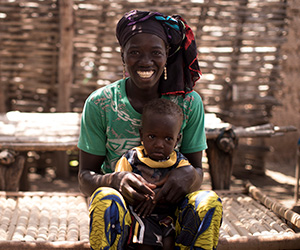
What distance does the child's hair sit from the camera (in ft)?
7.46

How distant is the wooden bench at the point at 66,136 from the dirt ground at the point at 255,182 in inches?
42.5

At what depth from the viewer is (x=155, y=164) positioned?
7.59ft

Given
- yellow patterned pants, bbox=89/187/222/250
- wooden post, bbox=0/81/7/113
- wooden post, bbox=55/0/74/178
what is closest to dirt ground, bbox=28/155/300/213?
wooden post, bbox=55/0/74/178

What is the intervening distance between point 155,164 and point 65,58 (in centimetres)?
353

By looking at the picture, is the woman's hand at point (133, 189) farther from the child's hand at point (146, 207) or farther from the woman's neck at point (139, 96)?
the woman's neck at point (139, 96)

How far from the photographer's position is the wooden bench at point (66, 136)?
12.5 ft

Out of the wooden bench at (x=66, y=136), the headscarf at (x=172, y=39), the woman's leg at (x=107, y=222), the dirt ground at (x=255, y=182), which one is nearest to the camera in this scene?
the woman's leg at (x=107, y=222)

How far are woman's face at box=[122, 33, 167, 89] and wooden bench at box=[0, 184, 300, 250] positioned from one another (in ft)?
3.46

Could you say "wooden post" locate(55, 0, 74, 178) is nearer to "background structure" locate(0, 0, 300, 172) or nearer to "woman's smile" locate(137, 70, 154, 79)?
"background structure" locate(0, 0, 300, 172)

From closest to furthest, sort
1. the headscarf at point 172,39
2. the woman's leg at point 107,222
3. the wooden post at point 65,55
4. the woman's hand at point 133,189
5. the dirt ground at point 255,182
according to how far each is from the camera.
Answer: the woman's leg at point 107,222 → the woman's hand at point 133,189 → the headscarf at point 172,39 → the wooden post at point 65,55 → the dirt ground at point 255,182

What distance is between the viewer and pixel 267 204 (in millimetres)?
3449

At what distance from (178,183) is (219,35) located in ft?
13.0

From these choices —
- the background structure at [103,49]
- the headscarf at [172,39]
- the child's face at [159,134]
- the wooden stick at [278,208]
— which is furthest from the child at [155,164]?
the background structure at [103,49]

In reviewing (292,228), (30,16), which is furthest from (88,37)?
(292,228)
